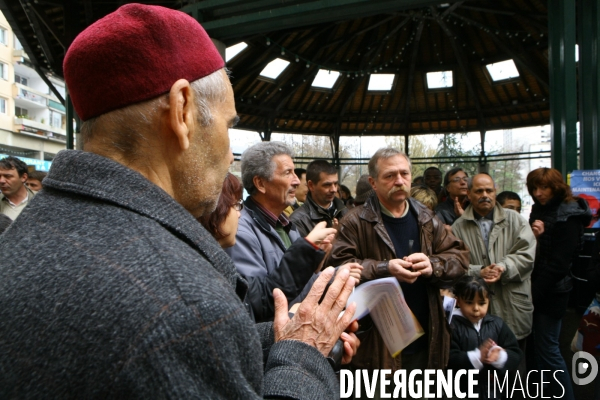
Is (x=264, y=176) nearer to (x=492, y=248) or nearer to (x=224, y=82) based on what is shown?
(x=224, y=82)

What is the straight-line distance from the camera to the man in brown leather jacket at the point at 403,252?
3143mm

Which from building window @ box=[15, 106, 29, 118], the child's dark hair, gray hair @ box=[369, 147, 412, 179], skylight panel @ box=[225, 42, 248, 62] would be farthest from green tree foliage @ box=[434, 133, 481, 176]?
building window @ box=[15, 106, 29, 118]

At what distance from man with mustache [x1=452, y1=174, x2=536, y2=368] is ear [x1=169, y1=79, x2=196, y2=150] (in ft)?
11.3

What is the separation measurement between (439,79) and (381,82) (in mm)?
2213

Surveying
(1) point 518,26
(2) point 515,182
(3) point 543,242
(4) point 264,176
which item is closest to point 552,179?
(3) point 543,242

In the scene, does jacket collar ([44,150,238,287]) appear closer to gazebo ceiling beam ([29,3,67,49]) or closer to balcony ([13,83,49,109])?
gazebo ceiling beam ([29,3,67,49])

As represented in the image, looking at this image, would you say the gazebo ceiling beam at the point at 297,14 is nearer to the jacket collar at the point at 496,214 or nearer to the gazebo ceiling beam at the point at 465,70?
the jacket collar at the point at 496,214

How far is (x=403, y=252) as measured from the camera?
11.1ft

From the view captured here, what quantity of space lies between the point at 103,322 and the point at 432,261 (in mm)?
2706

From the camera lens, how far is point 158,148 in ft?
3.39

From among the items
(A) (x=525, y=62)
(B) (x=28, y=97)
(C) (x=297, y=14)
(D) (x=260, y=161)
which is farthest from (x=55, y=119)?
(D) (x=260, y=161)

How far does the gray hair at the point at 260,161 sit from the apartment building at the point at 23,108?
3864 cm

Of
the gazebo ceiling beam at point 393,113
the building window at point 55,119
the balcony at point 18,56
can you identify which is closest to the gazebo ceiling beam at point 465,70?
the gazebo ceiling beam at point 393,113

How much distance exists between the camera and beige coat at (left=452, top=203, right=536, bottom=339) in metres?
3.89
